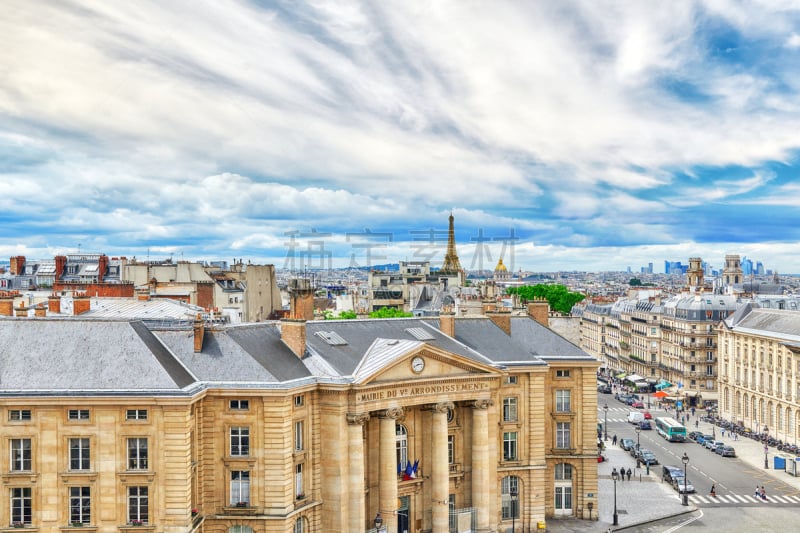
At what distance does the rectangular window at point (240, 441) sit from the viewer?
184 ft

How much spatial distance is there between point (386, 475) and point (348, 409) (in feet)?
20.5

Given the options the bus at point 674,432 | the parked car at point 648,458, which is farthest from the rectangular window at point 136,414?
the bus at point 674,432

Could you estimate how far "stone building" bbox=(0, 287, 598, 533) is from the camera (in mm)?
51906

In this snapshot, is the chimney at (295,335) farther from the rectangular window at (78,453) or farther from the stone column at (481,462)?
the rectangular window at (78,453)

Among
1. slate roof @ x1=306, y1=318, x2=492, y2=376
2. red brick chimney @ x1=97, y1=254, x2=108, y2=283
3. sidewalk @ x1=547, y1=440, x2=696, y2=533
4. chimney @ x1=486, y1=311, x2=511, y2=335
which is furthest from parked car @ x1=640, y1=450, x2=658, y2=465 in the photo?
red brick chimney @ x1=97, y1=254, x2=108, y2=283

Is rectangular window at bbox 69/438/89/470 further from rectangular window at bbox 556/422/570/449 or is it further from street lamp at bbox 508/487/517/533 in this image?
rectangular window at bbox 556/422/570/449

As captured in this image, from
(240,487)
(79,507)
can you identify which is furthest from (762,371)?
(79,507)

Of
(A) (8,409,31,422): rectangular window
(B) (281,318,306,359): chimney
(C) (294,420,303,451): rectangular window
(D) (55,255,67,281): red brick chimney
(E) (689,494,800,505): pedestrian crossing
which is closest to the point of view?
(A) (8,409,31,422): rectangular window

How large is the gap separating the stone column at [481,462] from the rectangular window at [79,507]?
91.9 ft

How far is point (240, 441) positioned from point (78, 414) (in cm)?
1003

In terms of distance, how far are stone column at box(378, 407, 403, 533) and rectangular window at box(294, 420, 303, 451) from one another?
20.3 ft

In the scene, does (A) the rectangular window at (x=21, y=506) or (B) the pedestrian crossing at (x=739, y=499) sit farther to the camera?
(B) the pedestrian crossing at (x=739, y=499)

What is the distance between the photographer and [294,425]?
56969 millimetres

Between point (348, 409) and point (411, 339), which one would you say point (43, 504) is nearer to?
point (348, 409)
